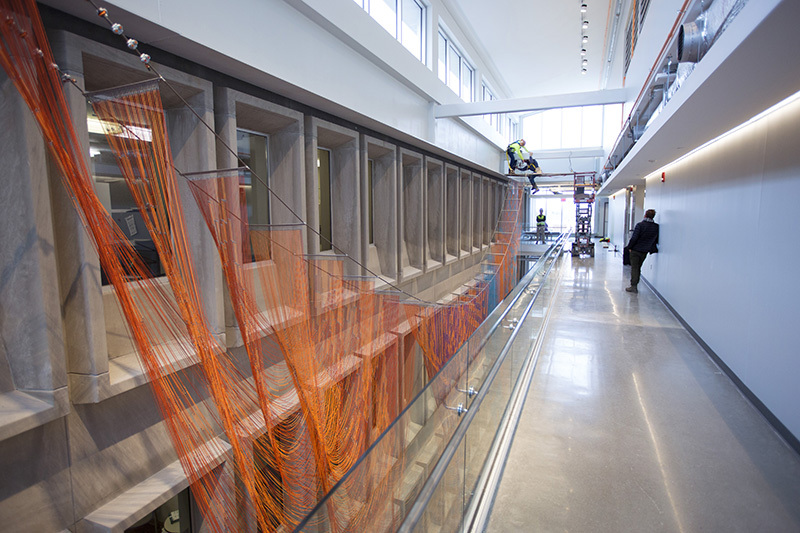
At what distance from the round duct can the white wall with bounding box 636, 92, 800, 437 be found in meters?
0.79

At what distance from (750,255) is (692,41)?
1.92m

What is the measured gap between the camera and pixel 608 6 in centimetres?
988

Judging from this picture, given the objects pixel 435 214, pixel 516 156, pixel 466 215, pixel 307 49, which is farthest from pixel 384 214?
pixel 516 156

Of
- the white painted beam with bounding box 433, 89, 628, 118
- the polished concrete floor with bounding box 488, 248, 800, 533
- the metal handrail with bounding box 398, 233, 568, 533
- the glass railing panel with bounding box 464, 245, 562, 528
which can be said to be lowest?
the polished concrete floor with bounding box 488, 248, 800, 533

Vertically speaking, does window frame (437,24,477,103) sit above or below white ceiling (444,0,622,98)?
below

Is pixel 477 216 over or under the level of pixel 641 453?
over

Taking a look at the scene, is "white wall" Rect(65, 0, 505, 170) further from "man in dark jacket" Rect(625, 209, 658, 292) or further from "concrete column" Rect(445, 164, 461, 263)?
"man in dark jacket" Rect(625, 209, 658, 292)

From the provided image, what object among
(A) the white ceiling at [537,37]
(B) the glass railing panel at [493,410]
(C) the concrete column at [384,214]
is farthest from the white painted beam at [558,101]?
(B) the glass railing panel at [493,410]

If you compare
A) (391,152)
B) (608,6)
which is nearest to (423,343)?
(391,152)

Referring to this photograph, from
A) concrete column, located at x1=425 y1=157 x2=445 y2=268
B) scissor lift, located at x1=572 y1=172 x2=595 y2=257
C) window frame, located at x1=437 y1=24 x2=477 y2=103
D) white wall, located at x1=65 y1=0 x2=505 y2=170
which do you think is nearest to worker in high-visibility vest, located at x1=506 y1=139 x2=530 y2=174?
window frame, located at x1=437 y1=24 x2=477 y2=103

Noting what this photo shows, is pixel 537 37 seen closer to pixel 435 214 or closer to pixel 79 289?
pixel 435 214

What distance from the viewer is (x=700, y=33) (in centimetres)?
301

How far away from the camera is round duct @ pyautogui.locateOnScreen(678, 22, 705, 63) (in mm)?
3021

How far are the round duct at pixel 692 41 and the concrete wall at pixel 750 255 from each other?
787 mm
